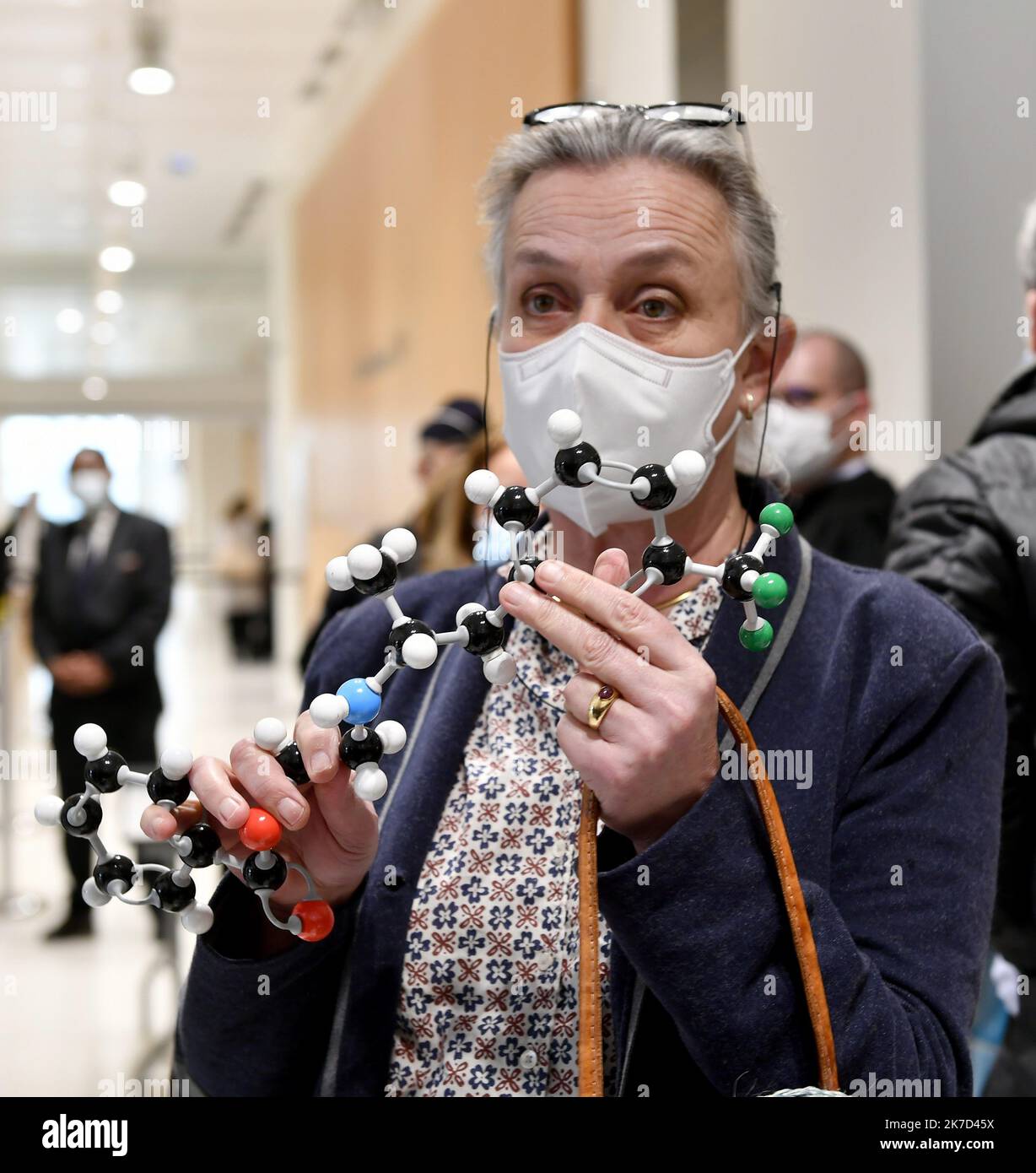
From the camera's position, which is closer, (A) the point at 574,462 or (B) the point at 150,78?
(A) the point at 574,462

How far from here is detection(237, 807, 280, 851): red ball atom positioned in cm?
91

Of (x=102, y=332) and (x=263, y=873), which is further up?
(x=102, y=332)

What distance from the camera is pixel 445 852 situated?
1216mm

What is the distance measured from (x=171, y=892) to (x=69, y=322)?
18875mm

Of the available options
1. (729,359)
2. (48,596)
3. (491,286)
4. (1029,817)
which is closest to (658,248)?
(729,359)

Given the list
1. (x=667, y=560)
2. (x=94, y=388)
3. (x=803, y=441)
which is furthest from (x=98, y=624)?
(x=94, y=388)

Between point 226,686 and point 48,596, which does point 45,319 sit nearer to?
point 226,686

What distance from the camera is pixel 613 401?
113 cm

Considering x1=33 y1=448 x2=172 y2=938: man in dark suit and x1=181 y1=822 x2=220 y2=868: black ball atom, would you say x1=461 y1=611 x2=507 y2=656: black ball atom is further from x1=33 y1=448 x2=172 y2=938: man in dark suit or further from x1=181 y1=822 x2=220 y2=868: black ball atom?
x1=33 y1=448 x2=172 y2=938: man in dark suit

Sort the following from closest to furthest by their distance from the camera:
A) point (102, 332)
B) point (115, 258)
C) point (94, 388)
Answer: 1. point (115, 258)
2. point (94, 388)
3. point (102, 332)

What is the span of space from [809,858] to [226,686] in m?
13.2

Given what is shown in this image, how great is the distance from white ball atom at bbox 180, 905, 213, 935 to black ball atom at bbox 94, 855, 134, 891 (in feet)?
0.30

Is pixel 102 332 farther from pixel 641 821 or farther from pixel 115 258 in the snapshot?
pixel 641 821

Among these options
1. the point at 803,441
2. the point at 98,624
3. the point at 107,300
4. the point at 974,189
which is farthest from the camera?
the point at 107,300
